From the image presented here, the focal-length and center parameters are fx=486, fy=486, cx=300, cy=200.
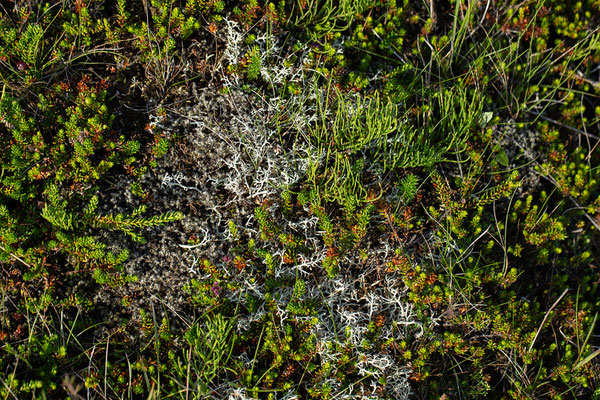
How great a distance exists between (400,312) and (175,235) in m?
1.64

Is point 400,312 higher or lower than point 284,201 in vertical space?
lower

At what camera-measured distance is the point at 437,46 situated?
3914 millimetres

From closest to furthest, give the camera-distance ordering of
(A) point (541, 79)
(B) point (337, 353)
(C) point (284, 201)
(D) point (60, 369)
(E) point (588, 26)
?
(D) point (60, 369) → (B) point (337, 353) → (C) point (284, 201) → (A) point (541, 79) → (E) point (588, 26)

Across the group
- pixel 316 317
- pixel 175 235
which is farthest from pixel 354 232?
pixel 175 235

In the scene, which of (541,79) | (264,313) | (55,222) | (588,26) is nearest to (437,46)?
(541,79)

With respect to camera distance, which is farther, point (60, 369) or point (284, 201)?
point (284, 201)

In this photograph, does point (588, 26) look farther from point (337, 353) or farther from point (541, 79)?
point (337, 353)

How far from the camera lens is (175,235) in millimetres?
3289

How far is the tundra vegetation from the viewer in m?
3.10

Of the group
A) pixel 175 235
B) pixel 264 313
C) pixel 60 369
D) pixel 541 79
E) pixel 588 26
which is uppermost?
pixel 588 26

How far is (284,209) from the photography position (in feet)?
11.3

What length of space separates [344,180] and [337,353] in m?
1.15

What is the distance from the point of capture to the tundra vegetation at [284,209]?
310 cm

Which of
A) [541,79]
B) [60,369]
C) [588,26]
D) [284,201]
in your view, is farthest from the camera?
[588,26]
